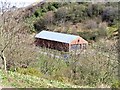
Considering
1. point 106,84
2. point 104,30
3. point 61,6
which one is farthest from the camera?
point 106,84

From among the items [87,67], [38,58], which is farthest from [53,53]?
[87,67]

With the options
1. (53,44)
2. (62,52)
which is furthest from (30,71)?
(53,44)

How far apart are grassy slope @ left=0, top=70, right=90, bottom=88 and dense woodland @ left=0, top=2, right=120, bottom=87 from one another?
259 millimetres

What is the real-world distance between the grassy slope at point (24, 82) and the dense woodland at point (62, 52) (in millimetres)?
259

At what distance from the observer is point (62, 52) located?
291 centimetres

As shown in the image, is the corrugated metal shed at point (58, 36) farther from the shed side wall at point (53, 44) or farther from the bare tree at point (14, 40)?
the bare tree at point (14, 40)

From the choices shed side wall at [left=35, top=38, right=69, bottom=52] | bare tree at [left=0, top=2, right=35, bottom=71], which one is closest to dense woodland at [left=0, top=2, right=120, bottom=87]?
bare tree at [left=0, top=2, right=35, bottom=71]

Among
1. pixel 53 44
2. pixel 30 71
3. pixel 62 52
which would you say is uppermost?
pixel 53 44

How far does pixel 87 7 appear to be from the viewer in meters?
2.49

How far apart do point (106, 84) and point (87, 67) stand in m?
0.41

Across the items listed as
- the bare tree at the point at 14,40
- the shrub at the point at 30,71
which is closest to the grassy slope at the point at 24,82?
the shrub at the point at 30,71

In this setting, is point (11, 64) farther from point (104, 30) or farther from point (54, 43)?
point (104, 30)

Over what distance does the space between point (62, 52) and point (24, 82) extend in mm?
610

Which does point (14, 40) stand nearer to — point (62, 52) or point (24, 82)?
point (62, 52)
